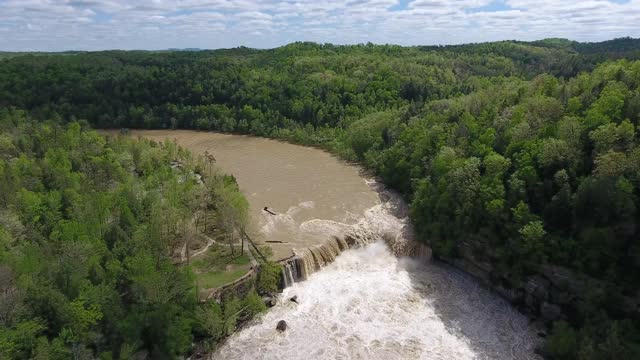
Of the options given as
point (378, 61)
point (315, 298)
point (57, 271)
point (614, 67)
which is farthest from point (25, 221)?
point (378, 61)

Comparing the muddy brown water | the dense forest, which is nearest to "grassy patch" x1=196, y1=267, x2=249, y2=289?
the dense forest

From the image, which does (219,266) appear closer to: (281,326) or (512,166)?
(281,326)

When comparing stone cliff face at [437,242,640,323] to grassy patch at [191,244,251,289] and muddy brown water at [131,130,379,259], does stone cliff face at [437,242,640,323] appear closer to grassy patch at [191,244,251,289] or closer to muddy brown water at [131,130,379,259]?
muddy brown water at [131,130,379,259]

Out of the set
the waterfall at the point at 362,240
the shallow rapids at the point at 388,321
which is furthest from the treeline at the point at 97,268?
the waterfall at the point at 362,240

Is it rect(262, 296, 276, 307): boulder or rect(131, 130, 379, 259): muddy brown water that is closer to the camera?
rect(262, 296, 276, 307): boulder

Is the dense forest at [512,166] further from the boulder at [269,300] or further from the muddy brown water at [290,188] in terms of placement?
the boulder at [269,300]

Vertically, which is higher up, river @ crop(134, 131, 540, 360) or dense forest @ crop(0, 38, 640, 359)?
dense forest @ crop(0, 38, 640, 359)
